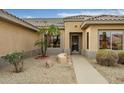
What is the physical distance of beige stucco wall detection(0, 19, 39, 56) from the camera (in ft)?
49.4

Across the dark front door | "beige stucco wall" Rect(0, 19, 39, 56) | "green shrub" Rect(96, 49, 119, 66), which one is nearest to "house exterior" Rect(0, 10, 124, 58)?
"beige stucco wall" Rect(0, 19, 39, 56)

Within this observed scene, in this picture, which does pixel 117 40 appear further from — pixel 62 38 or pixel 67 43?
pixel 62 38

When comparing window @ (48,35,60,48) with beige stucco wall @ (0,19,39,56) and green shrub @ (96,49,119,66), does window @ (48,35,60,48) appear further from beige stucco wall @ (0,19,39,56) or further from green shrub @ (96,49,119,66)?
green shrub @ (96,49,119,66)

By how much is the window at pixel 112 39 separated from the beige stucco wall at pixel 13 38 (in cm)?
733

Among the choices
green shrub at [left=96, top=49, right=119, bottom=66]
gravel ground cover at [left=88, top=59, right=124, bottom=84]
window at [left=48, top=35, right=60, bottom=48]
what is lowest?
gravel ground cover at [left=88, top=59, right=124, bottom=84]

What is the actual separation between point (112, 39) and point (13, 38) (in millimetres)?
9183

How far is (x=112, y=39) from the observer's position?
20516mm

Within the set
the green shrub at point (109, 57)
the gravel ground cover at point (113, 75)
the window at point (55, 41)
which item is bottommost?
the gravel ground cover at point (113, 75)

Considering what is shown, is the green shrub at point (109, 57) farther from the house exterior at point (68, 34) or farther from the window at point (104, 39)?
the window at point (104, 39)

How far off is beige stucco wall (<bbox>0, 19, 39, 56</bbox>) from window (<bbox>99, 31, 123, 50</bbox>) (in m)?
7.33

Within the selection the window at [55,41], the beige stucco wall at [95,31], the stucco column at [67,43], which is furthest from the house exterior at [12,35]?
the beige stucco wall at [95,31]

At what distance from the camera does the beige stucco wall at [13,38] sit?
15.0 m

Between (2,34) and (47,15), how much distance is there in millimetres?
29516
